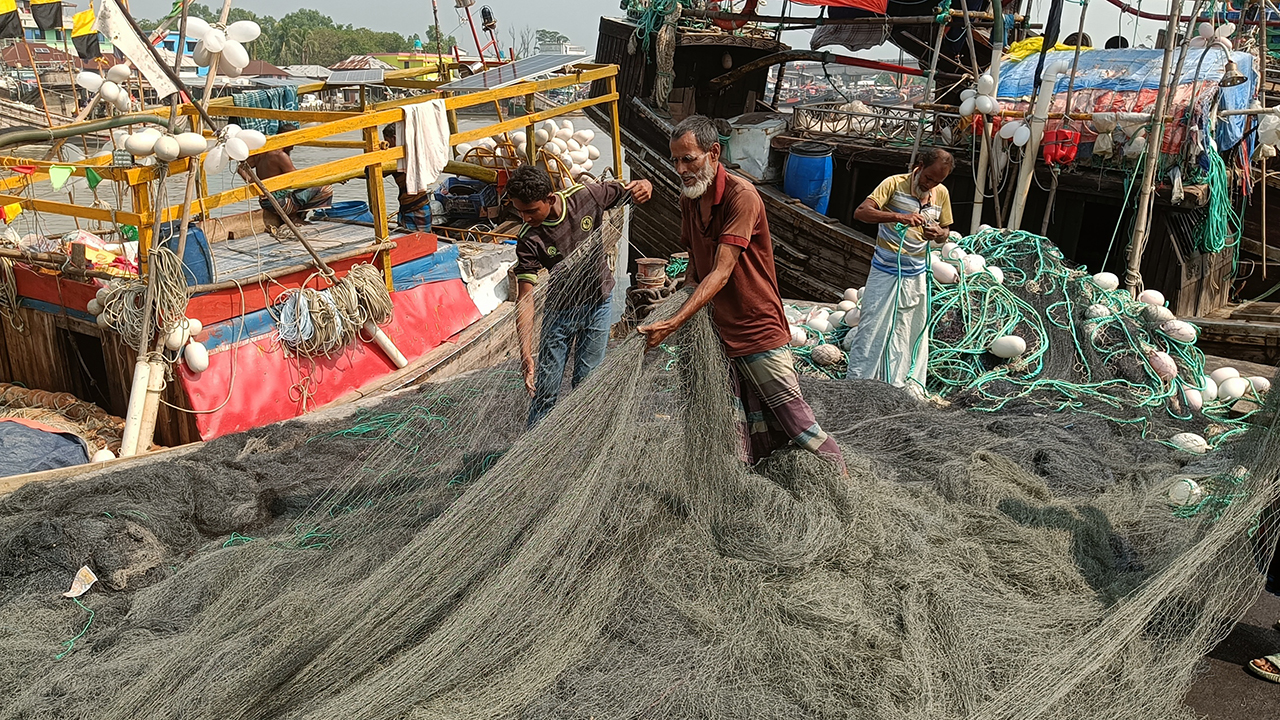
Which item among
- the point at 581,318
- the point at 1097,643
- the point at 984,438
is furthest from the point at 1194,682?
the point at 581,318

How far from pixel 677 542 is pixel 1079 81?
26.3ft

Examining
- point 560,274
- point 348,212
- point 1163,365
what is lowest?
point 1163,365

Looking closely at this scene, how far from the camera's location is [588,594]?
3.00 metres

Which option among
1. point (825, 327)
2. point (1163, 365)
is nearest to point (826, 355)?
point (825, 327)

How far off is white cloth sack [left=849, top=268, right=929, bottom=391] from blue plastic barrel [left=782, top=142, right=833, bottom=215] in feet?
17.1

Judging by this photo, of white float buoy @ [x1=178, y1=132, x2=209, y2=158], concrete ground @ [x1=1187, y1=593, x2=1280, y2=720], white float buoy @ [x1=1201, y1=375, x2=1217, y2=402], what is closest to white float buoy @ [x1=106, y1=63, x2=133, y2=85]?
white float buoy @ [x1=178, y1=132, x2=209, y2=158]

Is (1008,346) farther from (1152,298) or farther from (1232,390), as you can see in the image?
(1152,298)

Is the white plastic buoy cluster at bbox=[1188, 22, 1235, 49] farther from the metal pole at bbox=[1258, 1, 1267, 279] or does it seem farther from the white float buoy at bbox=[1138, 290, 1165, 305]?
the white float buoy at bbox=[1138, 290, 1165, 305]

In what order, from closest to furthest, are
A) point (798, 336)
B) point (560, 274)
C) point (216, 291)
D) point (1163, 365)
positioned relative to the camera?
point (560, 274) → point (216, 291) → point (1163, 365) → point (798, 336)

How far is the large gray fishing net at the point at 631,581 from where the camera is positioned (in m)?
2.66

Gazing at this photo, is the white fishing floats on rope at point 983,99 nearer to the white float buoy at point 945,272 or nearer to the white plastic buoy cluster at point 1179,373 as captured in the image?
the white plastic buoy cluster at point 1179,373

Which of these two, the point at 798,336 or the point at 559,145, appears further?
the point at 559,145

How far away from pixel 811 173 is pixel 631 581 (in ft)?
27.5

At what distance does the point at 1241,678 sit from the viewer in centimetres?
322
